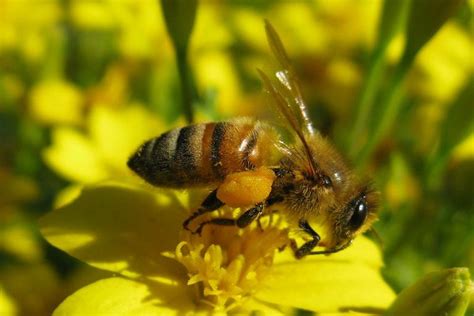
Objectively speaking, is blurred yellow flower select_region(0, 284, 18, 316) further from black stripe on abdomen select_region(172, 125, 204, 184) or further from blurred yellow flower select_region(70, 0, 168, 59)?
blurred yellow flower select_region(70, 0, 168, 59)

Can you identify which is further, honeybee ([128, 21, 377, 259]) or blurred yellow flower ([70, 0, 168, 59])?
blurred yellow flower ([70, 0, 168, 59])

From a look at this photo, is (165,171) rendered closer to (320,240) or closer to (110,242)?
(110,242)

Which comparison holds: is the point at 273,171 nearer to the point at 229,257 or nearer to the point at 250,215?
the point at 250,215

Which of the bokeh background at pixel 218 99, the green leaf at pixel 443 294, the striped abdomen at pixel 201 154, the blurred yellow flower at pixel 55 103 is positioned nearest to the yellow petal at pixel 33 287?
A: the bokeh background at pixel 218 99

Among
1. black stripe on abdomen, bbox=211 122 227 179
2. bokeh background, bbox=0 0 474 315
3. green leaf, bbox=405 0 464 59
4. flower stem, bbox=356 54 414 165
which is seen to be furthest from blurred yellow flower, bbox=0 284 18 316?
green leaf, bbox=405 0 464 59

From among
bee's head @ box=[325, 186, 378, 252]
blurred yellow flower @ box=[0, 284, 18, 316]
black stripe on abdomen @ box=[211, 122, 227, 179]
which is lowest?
blurred yellow flower @ box=[0, 284, 18, 316]

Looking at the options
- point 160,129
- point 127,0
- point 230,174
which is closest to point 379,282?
point 230,174

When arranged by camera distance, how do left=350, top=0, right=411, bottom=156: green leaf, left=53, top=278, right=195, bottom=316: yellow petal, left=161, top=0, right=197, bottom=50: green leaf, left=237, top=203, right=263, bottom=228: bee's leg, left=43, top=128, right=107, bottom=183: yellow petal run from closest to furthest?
left=53, top=278, right=195, bottom=316: yellow petal, left=237, top=203, right=263, bottom=228: bee's leg, left=161, top=0, right=197, bottom=50: green leaf, left=350, top=0, right=411, bottom=156: green leaf, left=43, top=128, right=107, bottom=183: yellow petal

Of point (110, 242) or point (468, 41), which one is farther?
point (468, 41)
